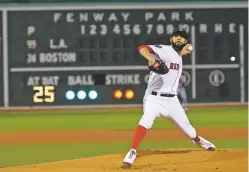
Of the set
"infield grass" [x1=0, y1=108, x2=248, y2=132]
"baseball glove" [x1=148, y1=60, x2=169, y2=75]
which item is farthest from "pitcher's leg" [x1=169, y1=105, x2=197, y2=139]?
"infield grass" [x1=0, y1=108, x2=248, y2=132]

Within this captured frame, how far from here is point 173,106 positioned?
741 centimetres

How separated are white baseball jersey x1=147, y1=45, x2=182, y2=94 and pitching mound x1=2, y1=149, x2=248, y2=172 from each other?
76 centimetres

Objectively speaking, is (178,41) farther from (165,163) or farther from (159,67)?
(165,163)

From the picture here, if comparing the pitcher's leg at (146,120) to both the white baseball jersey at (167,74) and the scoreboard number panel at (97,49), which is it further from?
the scoreboard number panel at (97,49)

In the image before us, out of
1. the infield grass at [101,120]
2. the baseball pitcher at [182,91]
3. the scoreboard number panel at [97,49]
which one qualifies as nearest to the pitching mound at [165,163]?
the infield grass at [101,120]

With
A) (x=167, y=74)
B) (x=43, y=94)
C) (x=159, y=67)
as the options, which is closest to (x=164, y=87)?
(x=167, y=74)

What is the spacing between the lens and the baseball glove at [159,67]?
6981 mm

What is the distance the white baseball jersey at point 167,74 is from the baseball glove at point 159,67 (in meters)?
0.21

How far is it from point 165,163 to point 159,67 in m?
1.01

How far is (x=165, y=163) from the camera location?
7.02m

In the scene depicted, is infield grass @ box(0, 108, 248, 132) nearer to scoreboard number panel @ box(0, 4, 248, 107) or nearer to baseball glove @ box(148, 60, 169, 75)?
scoreboard number panel @ box(0, 4, 248, 107)

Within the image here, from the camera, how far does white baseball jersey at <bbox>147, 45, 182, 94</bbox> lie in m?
7.29

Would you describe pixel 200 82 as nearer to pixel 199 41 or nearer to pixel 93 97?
pixel 199 41

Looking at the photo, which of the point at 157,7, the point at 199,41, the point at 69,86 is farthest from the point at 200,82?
the point at 69,86
